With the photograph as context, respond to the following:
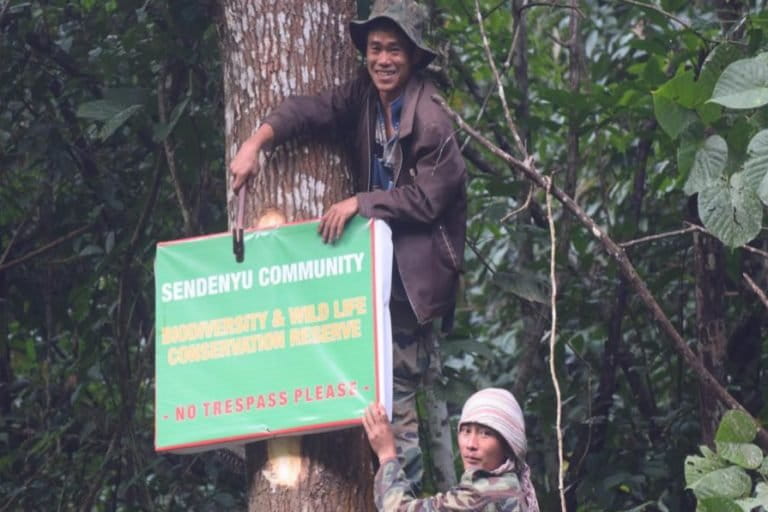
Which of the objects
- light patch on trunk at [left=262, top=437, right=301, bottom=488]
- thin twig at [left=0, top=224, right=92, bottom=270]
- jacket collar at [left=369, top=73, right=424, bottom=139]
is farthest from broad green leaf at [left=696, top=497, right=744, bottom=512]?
thin twig at [left=0, top=224, right=92, bottom=270]

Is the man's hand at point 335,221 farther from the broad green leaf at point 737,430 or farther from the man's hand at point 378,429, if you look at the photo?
the broad green leaf at point 737,430

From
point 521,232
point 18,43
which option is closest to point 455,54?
point 521,232

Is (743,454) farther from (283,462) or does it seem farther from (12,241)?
(12,241)

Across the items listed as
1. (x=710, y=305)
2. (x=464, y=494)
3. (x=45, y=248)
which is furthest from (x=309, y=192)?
(x=45, y=248)

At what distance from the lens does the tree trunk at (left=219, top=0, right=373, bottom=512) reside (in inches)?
160

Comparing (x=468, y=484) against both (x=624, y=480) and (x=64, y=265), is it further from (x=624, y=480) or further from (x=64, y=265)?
(x=64, y=265)

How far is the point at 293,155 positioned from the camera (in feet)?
14.3

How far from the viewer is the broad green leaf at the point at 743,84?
3.86 metres

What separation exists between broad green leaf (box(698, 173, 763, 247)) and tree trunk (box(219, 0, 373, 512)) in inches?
42.2

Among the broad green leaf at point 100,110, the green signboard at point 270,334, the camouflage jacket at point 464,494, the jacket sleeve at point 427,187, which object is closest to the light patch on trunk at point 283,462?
the green signboard at point 270,334

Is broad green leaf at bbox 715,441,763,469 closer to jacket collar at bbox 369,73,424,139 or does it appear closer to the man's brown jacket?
the man's brown jacket

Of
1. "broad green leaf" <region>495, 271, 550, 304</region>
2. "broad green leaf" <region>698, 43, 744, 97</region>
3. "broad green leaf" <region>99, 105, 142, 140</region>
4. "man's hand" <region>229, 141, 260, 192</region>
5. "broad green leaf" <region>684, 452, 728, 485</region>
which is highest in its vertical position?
"broad green leaf" <region>99, 105, 142, 140</region>

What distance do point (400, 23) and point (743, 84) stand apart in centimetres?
108

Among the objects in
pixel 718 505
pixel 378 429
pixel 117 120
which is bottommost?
pixel 718 505
